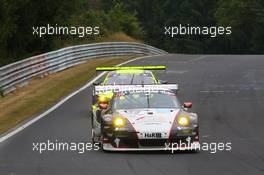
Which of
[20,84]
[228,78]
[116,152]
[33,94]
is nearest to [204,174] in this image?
[116,152]

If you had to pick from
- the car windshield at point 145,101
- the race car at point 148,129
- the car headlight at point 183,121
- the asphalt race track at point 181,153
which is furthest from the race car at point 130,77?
the car headlight at point 183,121

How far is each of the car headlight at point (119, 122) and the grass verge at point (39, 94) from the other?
4.65 m

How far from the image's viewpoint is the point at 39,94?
25.1 m

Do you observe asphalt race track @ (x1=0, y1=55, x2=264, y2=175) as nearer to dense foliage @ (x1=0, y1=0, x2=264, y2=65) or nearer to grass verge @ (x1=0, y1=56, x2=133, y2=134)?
grass verge @ (x1=0, y1=56, x2=133, y2=134)

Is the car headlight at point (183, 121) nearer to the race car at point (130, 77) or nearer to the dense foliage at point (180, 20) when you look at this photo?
the race car at point (130, 77)

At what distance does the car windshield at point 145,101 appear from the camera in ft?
43.7

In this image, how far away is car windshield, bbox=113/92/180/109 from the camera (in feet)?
43.7

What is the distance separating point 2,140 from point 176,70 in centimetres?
1985

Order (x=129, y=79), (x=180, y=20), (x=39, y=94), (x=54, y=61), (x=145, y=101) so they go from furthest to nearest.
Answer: (x=180, y=20) → (x=54, y=61) → (x=39, y=94) → (x=129, y=79) → (x=145, y=101)

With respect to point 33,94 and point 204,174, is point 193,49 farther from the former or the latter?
point 204,174

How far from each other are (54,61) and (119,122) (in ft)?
67.9

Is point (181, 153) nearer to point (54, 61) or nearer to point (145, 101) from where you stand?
point (145, 101)

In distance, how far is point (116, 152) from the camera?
41.4ft

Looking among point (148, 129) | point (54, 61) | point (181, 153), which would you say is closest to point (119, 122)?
point (148, 129)
